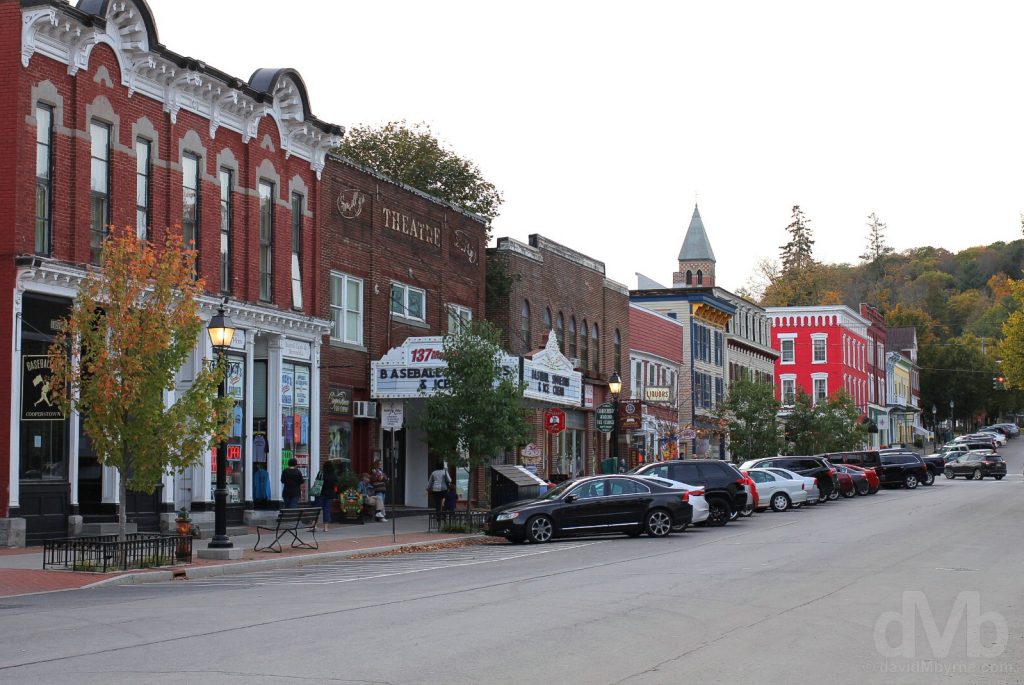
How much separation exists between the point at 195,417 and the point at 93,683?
40.7ft

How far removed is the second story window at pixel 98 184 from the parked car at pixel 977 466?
172ft

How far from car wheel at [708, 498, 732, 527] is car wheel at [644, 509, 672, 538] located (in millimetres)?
4795

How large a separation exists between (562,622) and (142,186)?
17845 mm

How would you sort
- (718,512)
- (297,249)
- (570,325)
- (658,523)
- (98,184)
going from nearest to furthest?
(98,184)
(658,523)
(718,512)
(297,249)
(570,325)

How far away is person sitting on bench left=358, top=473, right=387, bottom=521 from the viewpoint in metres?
34.2

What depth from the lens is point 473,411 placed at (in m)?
31.8

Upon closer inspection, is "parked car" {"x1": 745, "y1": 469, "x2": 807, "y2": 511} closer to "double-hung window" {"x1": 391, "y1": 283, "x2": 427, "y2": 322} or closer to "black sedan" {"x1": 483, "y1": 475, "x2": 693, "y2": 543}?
"double-hung window" {"x1": 391, "y1": 283, "x2": 427, "y2": 322}

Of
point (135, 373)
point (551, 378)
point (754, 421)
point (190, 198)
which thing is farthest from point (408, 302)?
point (754, 421)

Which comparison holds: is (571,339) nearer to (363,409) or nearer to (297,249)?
(363,409)

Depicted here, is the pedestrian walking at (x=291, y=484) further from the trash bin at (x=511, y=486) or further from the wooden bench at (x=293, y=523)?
the trash bin at (x=511, y=486)

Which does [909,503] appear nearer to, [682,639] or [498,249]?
[498,249]

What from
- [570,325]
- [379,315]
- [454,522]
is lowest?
[454,522]

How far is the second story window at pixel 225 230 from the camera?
31078 millimetres

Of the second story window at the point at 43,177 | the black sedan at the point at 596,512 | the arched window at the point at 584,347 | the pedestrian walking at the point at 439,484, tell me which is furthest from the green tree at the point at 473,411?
the arched window at the point at 584,347
